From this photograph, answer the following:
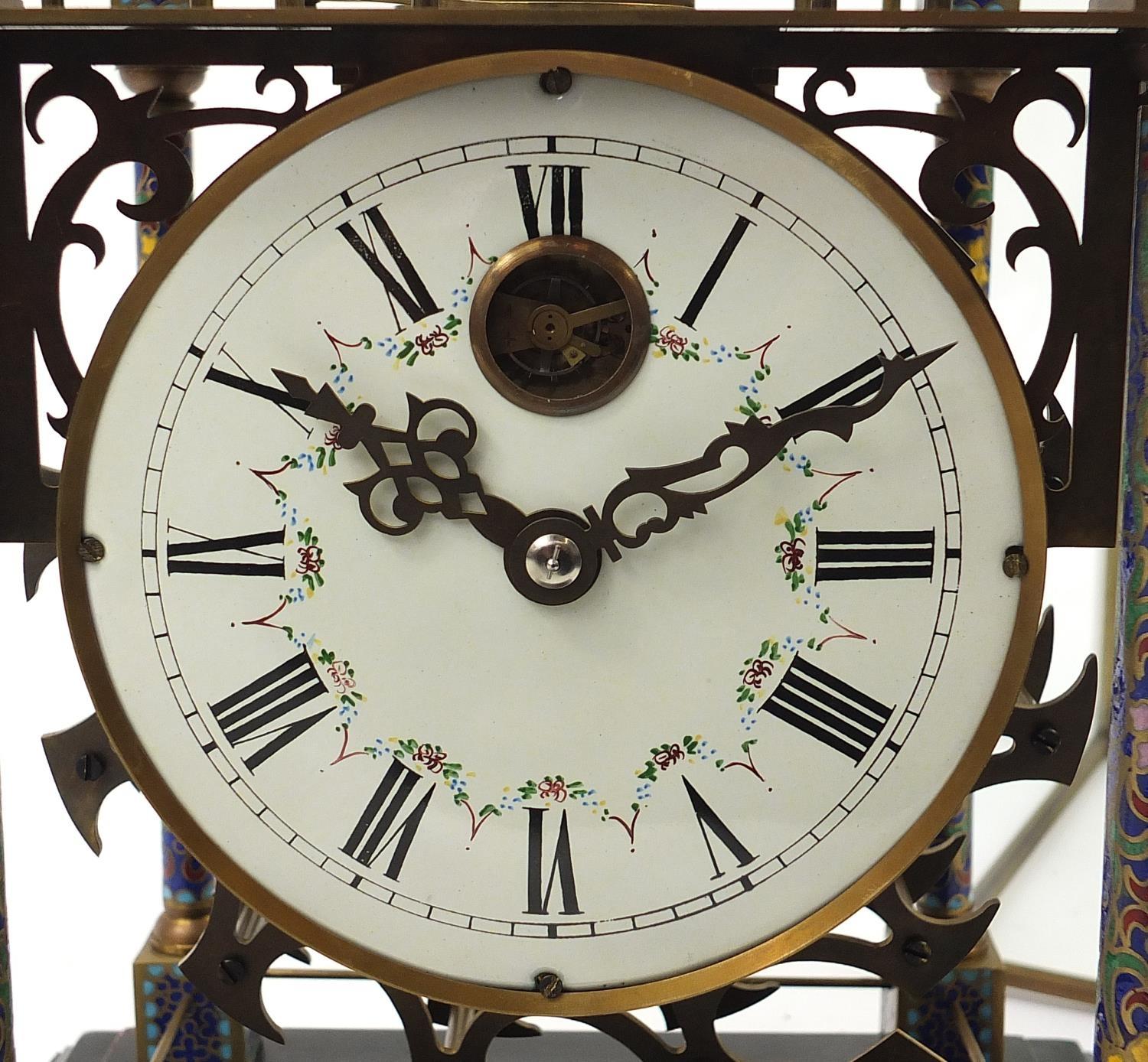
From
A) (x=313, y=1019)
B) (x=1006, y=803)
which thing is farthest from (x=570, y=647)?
(x=1006, y=803)

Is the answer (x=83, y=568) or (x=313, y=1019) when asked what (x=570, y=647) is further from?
(x=313, y=1019)

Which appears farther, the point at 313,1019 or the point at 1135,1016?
the point at 313,1019

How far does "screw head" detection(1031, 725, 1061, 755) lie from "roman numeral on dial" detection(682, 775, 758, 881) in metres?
0.28

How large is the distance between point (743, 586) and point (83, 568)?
585 mm

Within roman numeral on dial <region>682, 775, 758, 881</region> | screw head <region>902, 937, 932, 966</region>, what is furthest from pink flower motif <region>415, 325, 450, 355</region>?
screw head <region>902, 937, 932, 966</region>

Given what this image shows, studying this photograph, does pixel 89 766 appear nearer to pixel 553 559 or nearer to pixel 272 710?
pixel 272 710

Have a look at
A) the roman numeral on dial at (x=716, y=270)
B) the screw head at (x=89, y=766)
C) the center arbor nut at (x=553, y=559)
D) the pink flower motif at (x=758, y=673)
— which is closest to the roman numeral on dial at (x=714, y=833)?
the pink flower motif at (x=758, y=673)

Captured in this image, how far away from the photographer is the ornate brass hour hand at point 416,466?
3.85 feet

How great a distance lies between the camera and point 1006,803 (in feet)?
7.66

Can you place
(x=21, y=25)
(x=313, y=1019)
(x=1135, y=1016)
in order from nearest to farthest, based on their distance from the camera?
(x=21, y=25), (x=1135, y=1016), (x=313, y=1019)

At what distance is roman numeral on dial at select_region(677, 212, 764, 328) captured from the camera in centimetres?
118

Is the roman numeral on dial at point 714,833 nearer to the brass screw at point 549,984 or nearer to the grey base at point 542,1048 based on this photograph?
the brass screw at point 549,984

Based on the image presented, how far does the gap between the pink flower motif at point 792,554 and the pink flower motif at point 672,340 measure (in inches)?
7.6

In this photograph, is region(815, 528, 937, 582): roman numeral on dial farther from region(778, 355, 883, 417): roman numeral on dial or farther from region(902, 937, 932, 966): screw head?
→ region(902, 937, 932, 966): screw head
